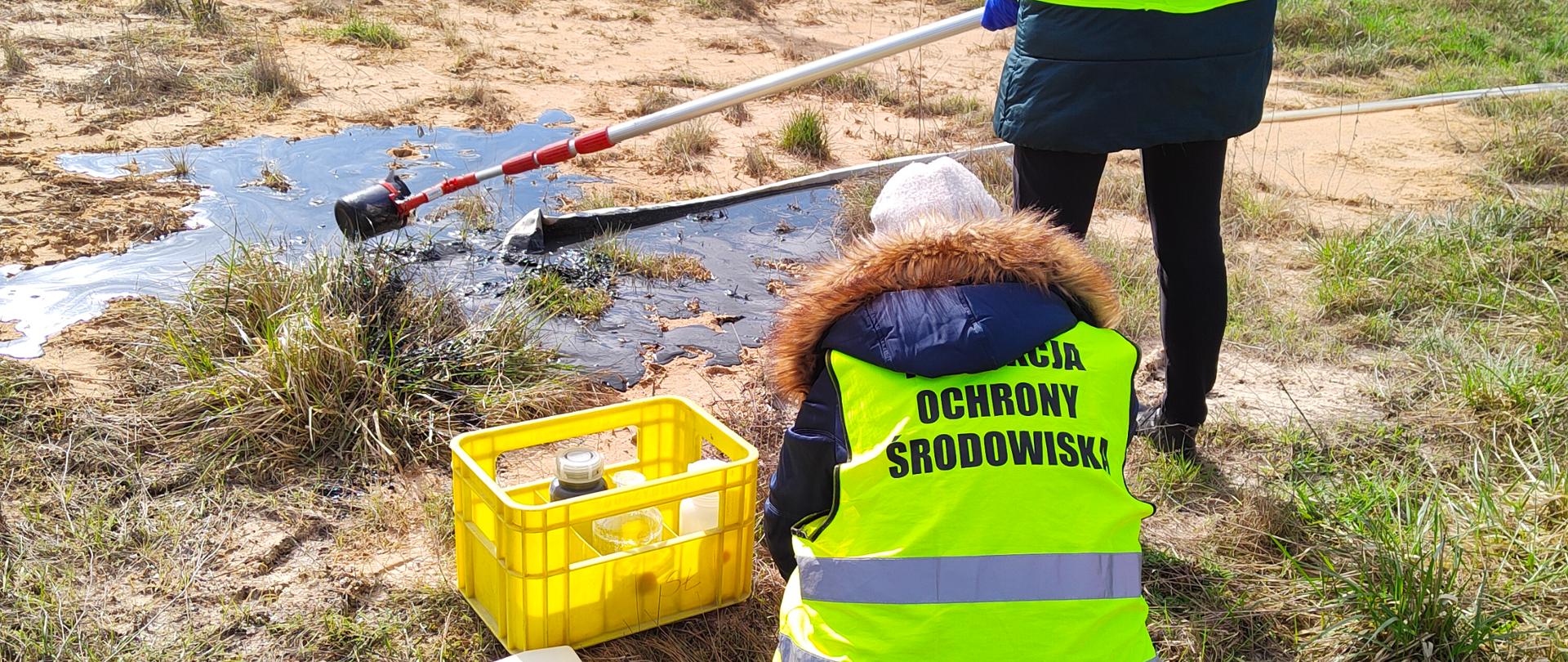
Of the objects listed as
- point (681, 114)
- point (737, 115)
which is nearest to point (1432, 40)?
point (737, 115)

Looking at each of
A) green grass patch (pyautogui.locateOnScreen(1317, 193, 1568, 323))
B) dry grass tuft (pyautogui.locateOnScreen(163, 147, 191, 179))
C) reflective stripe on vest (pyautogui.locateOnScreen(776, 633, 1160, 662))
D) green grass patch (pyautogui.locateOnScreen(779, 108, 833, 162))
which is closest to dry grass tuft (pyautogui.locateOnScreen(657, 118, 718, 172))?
green grass patch (pyautogui.locateOnScreen(779, 108, 833, 162))

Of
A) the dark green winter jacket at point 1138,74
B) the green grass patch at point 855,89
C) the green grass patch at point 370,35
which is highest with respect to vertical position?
the dark green winter jacket at point 1138,74

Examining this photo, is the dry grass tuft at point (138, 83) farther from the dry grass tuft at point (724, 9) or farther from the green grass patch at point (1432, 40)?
the green grass patch at point (1432, 40)

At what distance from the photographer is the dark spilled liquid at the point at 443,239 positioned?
3326 mm

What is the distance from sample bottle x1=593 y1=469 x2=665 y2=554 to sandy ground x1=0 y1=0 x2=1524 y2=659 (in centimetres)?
33

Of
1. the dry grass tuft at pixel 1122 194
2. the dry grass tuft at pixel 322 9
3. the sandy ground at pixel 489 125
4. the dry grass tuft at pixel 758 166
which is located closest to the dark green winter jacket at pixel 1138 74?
the sandy ground at pixel 489 125

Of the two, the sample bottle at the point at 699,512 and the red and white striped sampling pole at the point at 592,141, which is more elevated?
the red and white striped sampling pole at the point at 592,141

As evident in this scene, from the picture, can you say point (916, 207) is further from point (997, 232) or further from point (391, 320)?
point (391, 320)

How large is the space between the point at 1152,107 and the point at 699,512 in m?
1.19

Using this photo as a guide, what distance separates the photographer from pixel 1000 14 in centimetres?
293

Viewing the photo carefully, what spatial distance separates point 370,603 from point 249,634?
0.70 ft

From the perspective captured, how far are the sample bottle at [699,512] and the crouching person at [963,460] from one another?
0.58 meters

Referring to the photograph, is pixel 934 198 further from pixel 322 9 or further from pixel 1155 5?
pixel 322 9

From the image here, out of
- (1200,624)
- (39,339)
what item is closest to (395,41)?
(39,339)
